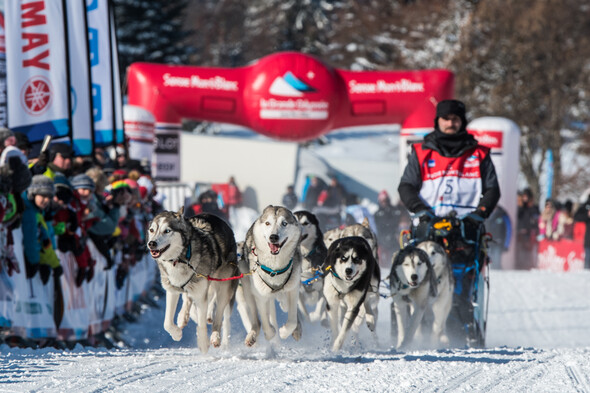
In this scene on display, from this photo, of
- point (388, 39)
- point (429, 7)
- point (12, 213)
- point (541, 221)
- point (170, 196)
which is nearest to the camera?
point (12, 213)

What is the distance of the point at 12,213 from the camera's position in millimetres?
5797

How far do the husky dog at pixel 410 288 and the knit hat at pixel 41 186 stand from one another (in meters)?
2.46

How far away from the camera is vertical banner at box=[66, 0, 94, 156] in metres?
8.50

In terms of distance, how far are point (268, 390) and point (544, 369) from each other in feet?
5.63

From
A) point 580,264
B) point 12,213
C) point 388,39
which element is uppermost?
point 388,39

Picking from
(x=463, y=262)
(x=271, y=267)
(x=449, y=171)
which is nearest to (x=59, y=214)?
(x=271, y=267)

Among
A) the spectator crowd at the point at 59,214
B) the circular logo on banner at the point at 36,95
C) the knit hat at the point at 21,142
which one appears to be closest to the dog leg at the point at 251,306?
the spectator crowd at the point at 59,214

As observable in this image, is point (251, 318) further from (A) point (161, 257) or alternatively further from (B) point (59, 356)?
(B) point (59, 356)

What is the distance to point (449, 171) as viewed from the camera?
6.36m

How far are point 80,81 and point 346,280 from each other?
4.26m

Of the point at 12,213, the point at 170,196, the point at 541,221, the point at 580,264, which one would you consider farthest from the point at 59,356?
the point at 541,221

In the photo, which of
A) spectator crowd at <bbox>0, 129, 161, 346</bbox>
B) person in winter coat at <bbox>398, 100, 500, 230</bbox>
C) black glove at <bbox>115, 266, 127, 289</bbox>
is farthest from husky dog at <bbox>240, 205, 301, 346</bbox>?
black glove at <bbox>115, 266, 127, 289</bbox>

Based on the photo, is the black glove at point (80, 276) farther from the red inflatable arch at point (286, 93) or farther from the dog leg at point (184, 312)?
the red inflatable arch at point (286, 93)

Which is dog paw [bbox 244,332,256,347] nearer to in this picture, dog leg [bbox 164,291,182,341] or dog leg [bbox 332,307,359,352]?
dog leg [bbox 164,291,182,341]
